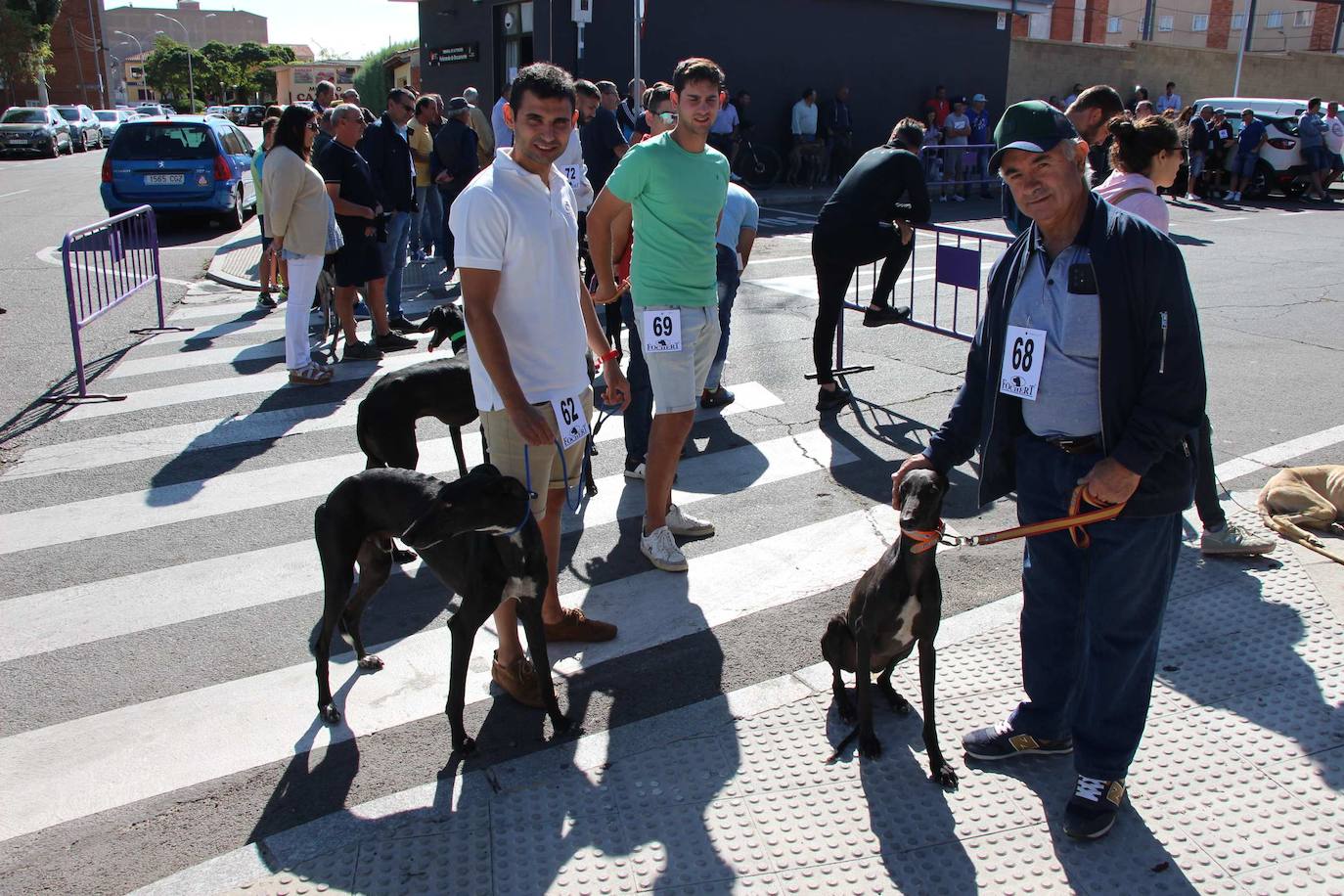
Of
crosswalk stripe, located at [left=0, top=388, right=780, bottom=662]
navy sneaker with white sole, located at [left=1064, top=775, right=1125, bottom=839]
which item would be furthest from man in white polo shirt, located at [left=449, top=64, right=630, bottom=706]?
navy sneaker with white sole, located at [left=1064, top=775, right=1125, bottom=839]

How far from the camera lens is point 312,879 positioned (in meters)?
2.88

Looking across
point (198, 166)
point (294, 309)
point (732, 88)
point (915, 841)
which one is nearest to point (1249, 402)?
point (915, 841)

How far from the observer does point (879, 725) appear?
3551 mm

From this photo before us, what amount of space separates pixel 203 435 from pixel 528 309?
430cm

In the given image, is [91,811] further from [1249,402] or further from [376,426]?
[1249,402]

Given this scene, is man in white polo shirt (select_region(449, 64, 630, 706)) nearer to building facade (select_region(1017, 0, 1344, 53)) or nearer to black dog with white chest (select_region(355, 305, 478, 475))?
black dog with white chest (select_region(355, 305, 478, 475))

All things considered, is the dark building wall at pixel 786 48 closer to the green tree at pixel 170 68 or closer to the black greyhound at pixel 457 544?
the black greyhound at pixel 457 544

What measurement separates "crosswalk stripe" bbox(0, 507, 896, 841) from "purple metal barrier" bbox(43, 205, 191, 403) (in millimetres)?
4619

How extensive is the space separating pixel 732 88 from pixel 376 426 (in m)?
19.9

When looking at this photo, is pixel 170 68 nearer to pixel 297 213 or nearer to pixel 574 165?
pixel 574 165

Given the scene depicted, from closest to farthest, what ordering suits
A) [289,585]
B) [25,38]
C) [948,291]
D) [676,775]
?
[676,775], [289,585], [948,291], [25,38]

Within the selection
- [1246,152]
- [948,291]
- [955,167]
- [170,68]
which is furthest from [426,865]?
[170,68]

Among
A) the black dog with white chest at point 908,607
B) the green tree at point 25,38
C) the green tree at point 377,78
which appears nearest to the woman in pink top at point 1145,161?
the black dog with white chest at point 908,607

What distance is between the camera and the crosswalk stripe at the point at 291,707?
3.40 m
